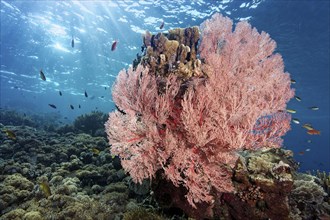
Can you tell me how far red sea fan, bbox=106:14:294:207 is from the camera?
420 cm

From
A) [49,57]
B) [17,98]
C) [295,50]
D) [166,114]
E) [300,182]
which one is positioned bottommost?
[17,98]

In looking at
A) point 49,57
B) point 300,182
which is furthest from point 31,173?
point 49,57

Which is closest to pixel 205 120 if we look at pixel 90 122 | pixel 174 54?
pixel 174 54

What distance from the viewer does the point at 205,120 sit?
4.24 m

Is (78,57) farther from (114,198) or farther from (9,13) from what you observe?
(114,198)

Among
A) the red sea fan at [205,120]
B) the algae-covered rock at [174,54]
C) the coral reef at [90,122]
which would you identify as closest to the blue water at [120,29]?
the coral reef at [90,122]

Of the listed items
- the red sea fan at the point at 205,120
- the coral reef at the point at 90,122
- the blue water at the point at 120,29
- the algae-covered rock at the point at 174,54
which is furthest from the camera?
the blue water at the point at 120,29

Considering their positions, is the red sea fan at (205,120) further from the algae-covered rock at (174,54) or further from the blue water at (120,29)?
the blue water at (120,29)

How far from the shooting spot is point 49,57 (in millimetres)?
32938

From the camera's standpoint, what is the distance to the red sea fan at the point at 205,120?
420 cm

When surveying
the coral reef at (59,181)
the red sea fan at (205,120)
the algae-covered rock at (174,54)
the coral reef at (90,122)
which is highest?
the algae-covered rock at (174,54)

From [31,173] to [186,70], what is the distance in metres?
7.44

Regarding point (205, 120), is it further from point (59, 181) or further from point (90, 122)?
point (90, 122)

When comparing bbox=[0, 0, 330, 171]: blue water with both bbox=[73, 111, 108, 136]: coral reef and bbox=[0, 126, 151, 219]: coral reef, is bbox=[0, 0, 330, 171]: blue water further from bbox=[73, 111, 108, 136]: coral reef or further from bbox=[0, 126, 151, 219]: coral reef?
bbox=[0, 126, 151, 219]: coral reef
